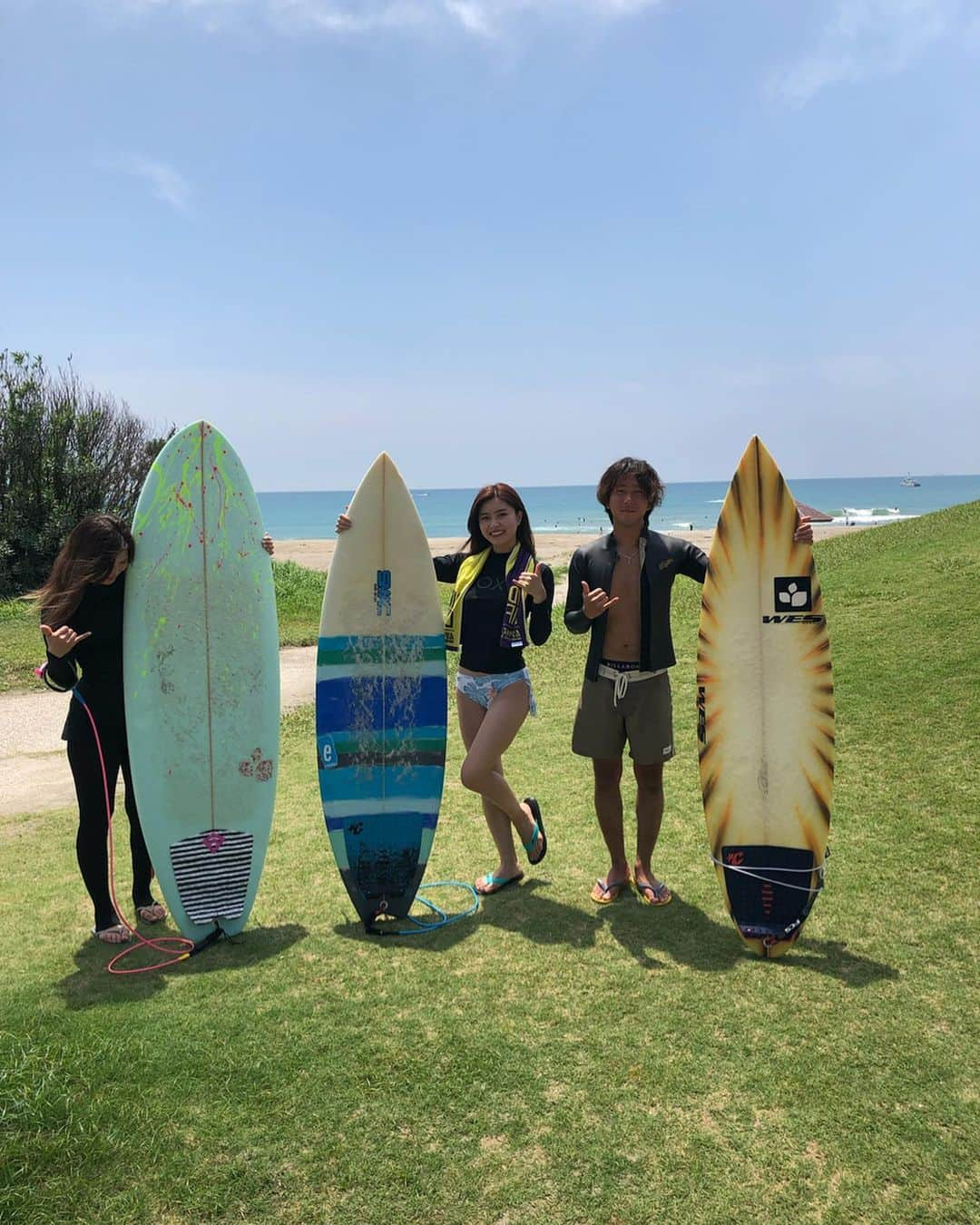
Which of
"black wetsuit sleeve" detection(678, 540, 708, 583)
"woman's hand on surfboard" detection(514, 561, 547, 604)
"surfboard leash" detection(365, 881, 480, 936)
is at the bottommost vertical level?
"surfboard leash" detection(365, 881, 480, 936)

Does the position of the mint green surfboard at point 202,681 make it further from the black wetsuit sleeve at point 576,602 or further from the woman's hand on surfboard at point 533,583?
the black wetsuit sleeve at point 576,602

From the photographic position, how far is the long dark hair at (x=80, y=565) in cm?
319

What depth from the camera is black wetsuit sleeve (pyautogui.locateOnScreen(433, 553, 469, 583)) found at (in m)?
3.76

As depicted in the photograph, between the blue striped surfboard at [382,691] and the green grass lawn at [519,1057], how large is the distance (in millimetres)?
324

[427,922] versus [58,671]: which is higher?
[58,671]

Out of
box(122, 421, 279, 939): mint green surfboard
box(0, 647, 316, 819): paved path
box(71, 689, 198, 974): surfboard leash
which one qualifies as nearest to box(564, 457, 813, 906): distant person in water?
box(122, 421, 279, 939): mint green surfboard

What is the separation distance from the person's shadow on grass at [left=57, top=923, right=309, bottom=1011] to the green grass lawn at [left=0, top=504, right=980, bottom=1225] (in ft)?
0.05

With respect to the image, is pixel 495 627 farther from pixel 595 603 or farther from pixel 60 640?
pixel 60 640

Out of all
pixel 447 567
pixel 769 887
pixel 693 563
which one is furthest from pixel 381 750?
pixel 769 887

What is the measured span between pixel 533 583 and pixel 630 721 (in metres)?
0.65

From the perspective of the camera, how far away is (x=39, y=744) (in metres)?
6.96

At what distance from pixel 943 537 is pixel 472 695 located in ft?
28.0

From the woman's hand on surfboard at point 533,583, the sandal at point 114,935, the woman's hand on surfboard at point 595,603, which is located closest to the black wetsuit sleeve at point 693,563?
Answer: the woman's hand on surfboard at point 595,603

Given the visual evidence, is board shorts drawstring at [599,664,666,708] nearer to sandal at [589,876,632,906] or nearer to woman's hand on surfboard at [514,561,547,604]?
woman's hand on surfboard at [514,561,547,604]
